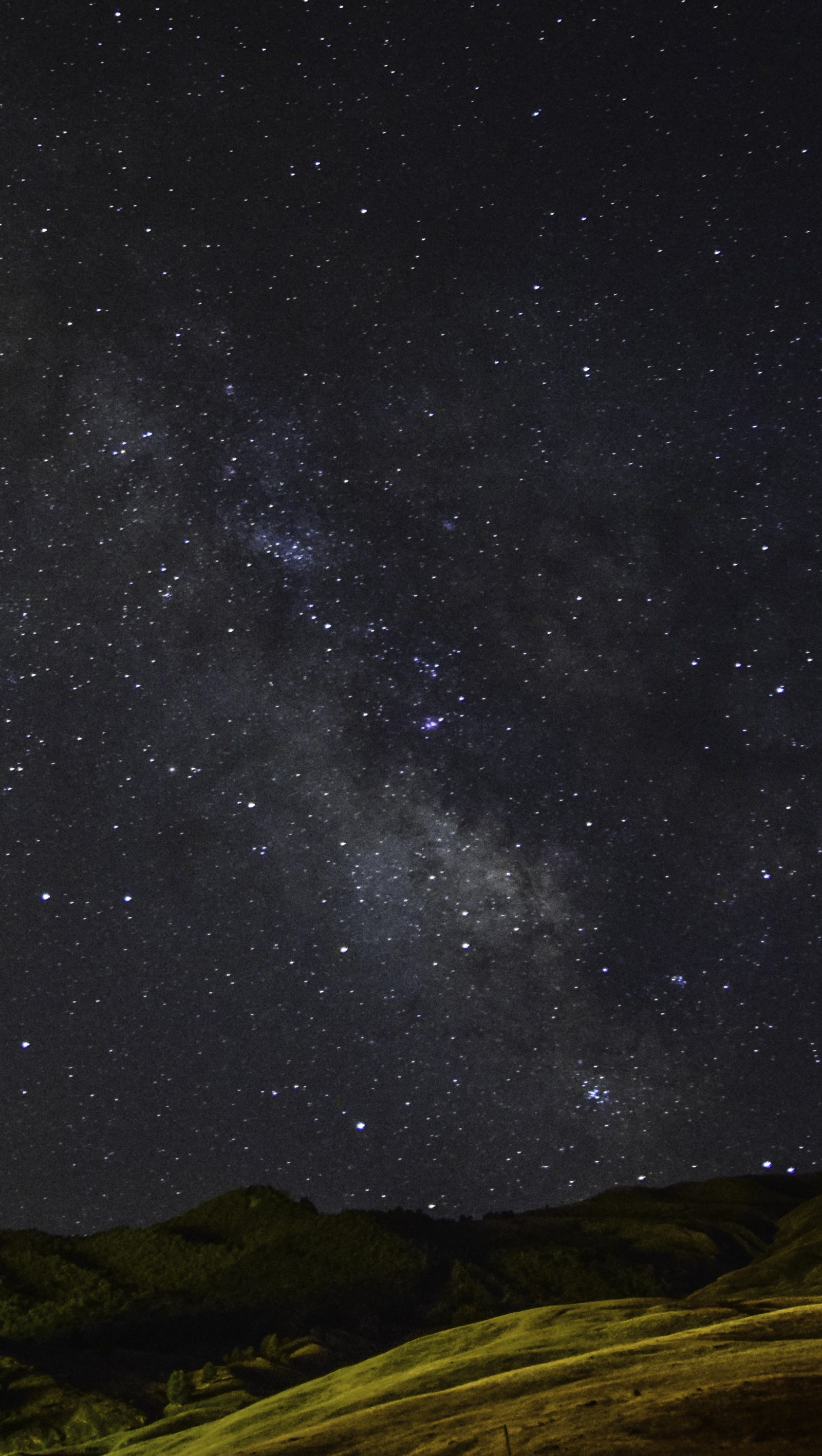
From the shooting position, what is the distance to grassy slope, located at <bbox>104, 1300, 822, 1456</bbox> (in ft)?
37.5

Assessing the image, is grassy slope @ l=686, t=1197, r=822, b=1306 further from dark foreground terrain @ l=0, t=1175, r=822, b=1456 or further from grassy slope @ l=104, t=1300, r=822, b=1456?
grassy slope @ l=104, t=1300, r=822, b=1456

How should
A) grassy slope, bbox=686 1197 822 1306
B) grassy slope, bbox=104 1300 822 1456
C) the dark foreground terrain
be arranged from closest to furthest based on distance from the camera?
1. grassy slope, bbox=104 1300 822 1456
2. the dark foreground terrain
3. grassy slope, bbox=686 1197 822 1306

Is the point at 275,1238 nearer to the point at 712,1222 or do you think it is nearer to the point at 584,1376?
the point at 712,1222

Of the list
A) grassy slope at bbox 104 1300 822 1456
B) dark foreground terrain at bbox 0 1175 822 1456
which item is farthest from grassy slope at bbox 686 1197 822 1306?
grassy slope at bbox 104 1300 822 1456

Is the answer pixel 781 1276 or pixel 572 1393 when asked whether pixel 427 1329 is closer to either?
pixel 781 1276

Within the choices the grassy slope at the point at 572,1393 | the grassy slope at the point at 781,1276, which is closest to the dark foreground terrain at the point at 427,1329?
the grassy slope at the point at 572,1393

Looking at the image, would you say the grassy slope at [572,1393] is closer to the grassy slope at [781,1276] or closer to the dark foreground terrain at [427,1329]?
the dark foreground terrain at [427,1329]

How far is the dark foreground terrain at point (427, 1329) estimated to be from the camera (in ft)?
43.0

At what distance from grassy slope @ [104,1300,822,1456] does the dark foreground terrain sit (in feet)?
0.19

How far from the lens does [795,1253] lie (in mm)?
43344

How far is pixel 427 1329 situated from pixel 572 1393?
34.1 meters

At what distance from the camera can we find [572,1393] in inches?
559

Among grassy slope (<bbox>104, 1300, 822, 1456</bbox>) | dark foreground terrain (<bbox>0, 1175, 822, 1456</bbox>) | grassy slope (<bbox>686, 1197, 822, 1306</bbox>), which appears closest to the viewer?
grassy slope (<bbox>104, 1300, 822, 1456</bbox>)

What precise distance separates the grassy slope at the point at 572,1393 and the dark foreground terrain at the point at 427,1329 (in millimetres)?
58
